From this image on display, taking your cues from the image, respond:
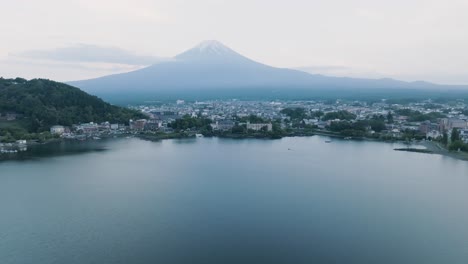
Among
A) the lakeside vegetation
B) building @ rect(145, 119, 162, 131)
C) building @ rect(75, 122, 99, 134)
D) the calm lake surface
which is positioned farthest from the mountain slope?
the calm lake surface

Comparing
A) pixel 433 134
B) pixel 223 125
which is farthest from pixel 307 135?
pixel 433 134

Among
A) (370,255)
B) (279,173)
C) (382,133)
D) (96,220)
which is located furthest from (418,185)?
(382,133)

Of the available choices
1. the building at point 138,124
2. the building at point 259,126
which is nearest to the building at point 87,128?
the building at point 138,124

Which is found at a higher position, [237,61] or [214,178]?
[237,61]

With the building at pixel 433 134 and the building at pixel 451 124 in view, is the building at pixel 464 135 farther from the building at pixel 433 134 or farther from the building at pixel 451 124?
the building at pixel 451 124

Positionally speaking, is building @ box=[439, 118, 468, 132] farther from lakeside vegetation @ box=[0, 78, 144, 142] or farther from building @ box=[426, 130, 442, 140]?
lakeside vegetation @ box=[0, 78, 144, 142]

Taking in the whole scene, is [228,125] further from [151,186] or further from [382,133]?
[151,186]

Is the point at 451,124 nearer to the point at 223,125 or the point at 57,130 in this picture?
the point at 223,125
